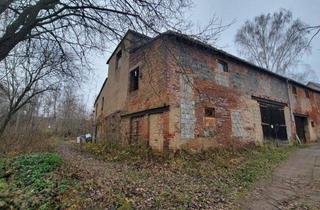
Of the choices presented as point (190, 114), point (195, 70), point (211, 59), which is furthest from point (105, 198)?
point (211, 59)

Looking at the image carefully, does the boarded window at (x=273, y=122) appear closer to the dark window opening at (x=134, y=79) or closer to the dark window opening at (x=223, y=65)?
the dark window opening at (x=223, y=65)

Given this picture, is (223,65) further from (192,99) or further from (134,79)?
(134,79)

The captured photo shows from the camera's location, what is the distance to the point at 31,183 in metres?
5.58

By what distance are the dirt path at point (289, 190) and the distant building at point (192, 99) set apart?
338cm

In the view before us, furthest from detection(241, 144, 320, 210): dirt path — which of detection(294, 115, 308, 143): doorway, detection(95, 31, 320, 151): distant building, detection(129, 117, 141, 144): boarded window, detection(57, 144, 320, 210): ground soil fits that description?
detection(294, 115, 308, 143): doorway

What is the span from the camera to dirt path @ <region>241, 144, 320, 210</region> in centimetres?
474

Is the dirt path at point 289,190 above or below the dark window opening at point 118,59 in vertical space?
below

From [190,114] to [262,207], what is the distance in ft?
17.4

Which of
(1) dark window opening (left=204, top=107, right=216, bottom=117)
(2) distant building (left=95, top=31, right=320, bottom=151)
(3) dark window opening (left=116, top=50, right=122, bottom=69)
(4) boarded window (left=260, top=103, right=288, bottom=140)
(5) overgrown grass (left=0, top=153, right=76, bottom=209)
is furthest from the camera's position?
(3) dark window opening (left=116, top=50, right=122, bottom=69)

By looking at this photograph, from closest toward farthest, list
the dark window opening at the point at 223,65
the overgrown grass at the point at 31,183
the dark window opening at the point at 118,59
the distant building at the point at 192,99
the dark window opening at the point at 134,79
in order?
the overgrown grass at the point at 31,183
the distant building at the point at 192,99
the dark window opening at the point at 223,65
the dark window opening at the point at 134,79
the dark window opening at the point at 118,59

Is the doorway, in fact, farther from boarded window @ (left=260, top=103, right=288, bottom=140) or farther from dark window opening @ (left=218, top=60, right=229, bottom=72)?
dark window opening @ (left=218, top=60, right=229, bottom=72)

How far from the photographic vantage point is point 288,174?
736cm

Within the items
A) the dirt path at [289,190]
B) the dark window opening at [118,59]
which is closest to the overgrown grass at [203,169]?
the dirt path at [289,190]

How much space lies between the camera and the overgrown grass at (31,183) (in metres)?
4.58
